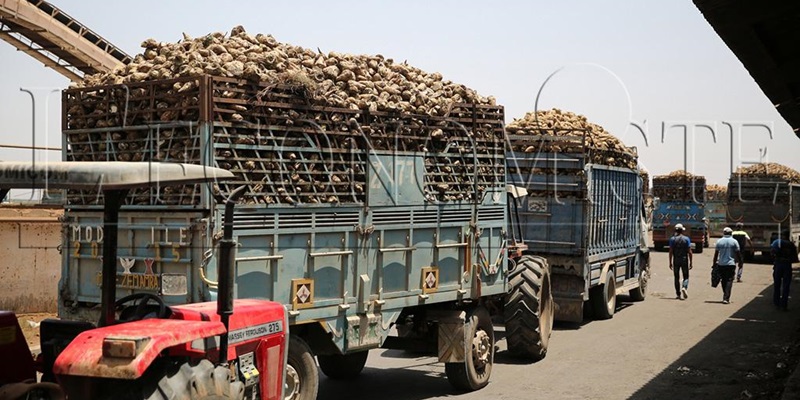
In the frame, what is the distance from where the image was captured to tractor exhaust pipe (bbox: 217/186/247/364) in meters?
5.63

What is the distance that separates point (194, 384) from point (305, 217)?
3253 millimetres

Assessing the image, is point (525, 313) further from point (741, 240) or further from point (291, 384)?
point (741, 240)

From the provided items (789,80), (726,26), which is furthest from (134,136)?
(789,80)

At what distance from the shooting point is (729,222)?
33625mm

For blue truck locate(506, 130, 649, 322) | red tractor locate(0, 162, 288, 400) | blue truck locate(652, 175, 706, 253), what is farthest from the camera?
blue truck locate(652, 175, 706, 253)

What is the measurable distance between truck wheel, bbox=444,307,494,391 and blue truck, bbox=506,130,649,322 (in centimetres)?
477

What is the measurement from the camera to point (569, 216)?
15891mm

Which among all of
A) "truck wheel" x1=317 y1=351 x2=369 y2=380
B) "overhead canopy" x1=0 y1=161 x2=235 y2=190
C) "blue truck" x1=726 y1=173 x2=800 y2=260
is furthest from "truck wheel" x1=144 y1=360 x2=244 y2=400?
"blue truck" x1=726 y1=173 x2=800 y2=260

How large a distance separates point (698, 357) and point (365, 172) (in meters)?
6.55

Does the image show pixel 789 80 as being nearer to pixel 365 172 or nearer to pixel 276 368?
pixel 365 172

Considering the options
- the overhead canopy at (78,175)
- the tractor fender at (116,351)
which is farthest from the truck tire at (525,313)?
the overhead canopy at (78,175)

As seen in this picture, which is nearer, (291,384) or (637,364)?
(291,384)

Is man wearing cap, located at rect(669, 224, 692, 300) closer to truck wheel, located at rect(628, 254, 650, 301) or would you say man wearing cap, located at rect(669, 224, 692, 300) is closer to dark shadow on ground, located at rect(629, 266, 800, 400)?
truck wheel, located at rect(628, 254, 650, 301)

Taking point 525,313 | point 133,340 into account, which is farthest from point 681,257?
point 133,340
